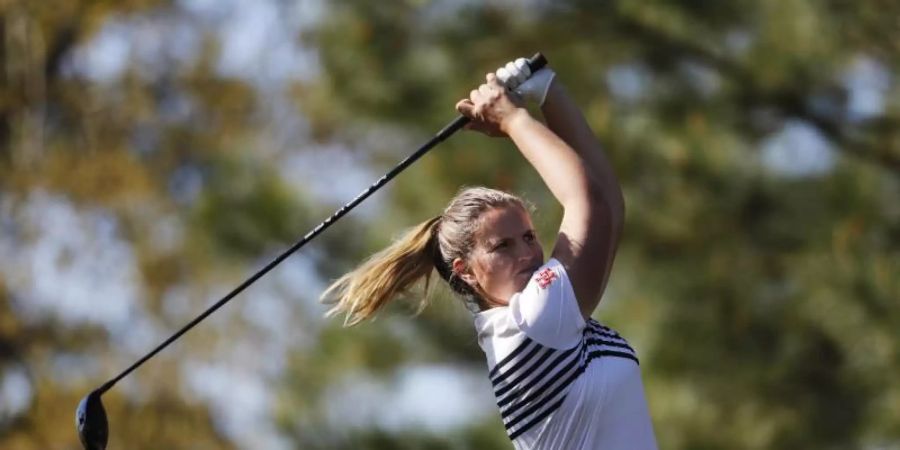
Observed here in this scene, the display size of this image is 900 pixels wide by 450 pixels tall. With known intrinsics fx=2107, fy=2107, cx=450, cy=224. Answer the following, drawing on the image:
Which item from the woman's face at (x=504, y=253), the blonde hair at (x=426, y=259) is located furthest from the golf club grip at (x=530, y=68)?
the woman's face at (x=504, y=253)

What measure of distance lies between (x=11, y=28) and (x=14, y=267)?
1759 millimetres

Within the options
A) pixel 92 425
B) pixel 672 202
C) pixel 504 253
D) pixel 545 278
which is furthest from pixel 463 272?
pixel 672 202

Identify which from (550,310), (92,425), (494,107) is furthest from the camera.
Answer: (92,425)

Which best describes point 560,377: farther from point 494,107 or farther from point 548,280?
point 494,107

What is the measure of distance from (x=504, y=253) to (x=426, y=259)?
30 centimetres

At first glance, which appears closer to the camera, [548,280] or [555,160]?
[548,280]

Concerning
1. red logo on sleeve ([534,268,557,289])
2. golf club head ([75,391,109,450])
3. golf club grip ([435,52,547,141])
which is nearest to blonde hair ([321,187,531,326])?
golf club grip ([435,52,547,141])

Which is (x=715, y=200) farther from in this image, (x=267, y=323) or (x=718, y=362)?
(x=267, y=323)

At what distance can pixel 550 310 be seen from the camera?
3.95m

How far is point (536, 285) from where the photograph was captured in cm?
398

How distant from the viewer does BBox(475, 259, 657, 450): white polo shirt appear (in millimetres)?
3977

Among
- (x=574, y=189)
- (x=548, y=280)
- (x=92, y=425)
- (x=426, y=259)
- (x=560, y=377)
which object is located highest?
(x=92, y=425)

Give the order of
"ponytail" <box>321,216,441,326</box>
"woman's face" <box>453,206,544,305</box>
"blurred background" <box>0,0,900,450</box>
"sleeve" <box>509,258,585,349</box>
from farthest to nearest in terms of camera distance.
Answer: "blurred background" <box>0,0,900,450</box>, "ponytail" <box>321,216,441,326</box>, "woman's face" <box>453,206,544,305</box>, "sleeve" <box>509,258,585,349</box>

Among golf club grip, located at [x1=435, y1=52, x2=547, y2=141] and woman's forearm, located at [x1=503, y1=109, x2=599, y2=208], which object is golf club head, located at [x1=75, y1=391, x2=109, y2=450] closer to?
golf club grip, located at [x1=435, y1=52, x2=547, y2=141]
